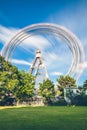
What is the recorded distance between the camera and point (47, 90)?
68562 mm

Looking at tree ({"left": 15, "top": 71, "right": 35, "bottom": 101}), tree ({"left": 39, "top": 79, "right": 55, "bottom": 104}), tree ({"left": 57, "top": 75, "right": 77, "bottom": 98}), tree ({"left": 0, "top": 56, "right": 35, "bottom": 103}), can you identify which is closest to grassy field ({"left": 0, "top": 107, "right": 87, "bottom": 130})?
tree ({"left": 0, "top": 56, "right": 35, "bottom": 103})

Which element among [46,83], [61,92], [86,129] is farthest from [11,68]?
[86,129]

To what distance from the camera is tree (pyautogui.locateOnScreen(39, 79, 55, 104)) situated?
68000 mm


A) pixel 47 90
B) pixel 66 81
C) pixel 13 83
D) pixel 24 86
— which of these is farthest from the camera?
pixel 66 81

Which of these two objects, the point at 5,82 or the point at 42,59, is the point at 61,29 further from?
the point at 5,82

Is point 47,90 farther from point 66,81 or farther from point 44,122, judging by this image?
point 44,122

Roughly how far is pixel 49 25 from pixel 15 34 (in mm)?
10866

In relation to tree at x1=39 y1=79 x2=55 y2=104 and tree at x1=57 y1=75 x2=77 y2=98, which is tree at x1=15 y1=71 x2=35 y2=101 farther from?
tree at x1=57 y1=75 x2=77 y2=98

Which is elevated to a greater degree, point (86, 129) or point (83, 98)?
point (83, 98)

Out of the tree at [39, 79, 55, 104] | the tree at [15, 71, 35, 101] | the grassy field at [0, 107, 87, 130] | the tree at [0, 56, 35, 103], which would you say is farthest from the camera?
the tree at [39, 79, 55, 104]

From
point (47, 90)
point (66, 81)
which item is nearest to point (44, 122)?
point (47, 90)

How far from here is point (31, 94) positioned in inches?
2491

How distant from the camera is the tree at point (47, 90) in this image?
6800 cm

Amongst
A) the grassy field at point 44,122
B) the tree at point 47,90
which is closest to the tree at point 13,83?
the tree at point 47,90
